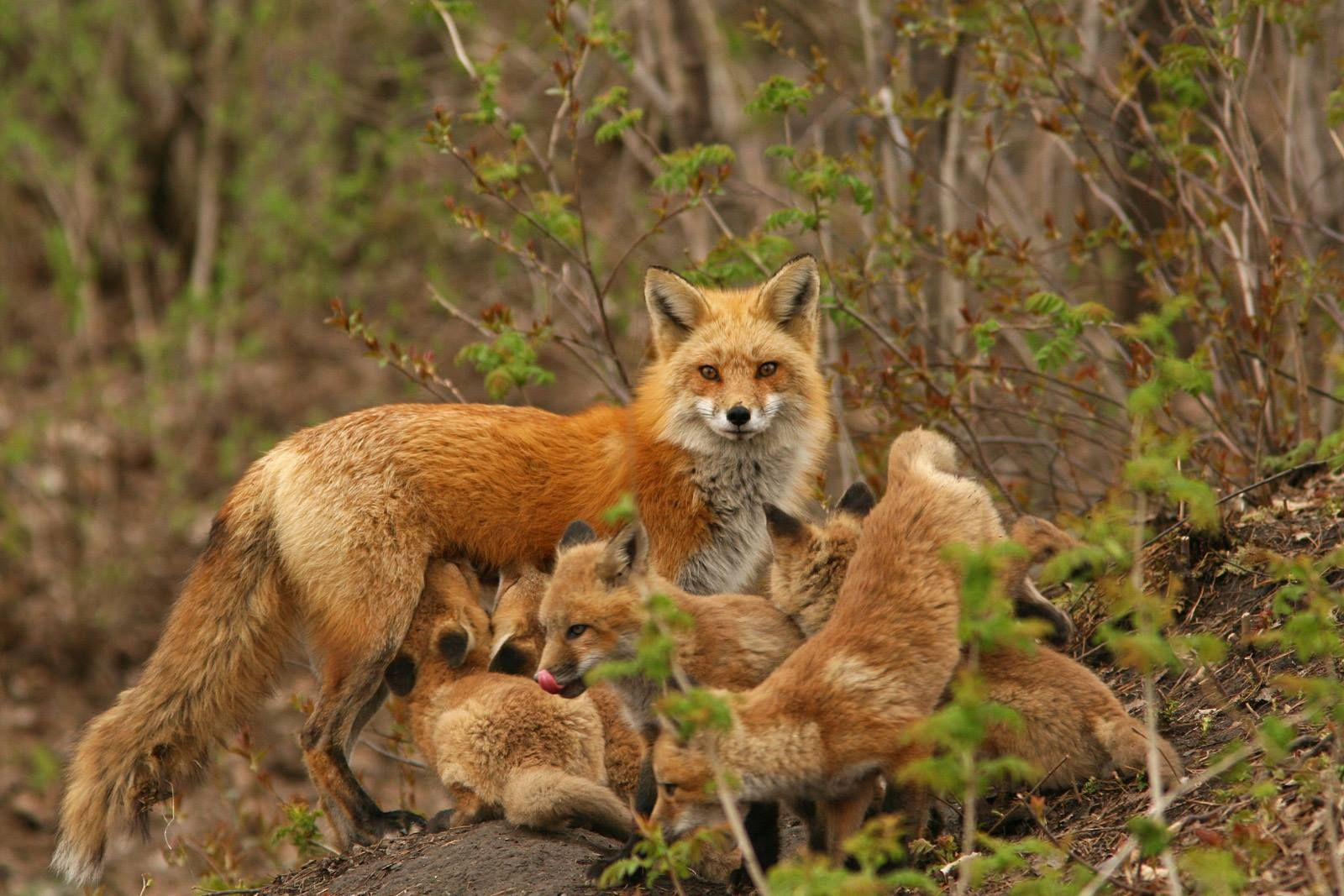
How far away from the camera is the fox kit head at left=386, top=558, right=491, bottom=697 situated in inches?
261

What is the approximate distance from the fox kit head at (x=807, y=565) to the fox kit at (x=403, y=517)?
3.55ft

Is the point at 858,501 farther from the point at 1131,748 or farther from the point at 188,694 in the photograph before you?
the point at 188,694

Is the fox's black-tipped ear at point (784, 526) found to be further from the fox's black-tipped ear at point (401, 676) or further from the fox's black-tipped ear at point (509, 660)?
the fox's black-tipped ear at point (401, 676)

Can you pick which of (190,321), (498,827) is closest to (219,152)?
(190,321)

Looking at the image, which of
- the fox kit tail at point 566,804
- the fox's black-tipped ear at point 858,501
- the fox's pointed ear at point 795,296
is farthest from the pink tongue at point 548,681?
the fox's pointed ear at point 795,296

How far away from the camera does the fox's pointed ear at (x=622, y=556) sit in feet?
18.0

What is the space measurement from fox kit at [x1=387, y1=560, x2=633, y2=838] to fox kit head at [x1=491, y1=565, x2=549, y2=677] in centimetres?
9

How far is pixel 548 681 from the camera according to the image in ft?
17.4

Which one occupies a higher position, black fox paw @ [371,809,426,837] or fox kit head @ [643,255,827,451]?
fox kit head @ [643,255,827,451]

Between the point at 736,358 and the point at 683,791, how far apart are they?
278 cm

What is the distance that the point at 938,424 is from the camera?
27.1ft

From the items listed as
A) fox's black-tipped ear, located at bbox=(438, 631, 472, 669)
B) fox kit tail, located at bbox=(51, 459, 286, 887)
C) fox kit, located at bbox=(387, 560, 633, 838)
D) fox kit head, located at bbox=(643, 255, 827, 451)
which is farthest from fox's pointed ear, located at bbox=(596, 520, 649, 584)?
fox kit tail, located at bbox=(51, 459, 286, 887)

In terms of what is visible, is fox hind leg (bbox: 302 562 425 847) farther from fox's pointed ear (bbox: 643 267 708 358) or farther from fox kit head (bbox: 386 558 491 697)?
fox's pointed ear (bbox: 643 267 708 358)

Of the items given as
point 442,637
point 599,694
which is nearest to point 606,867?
point 599,694
